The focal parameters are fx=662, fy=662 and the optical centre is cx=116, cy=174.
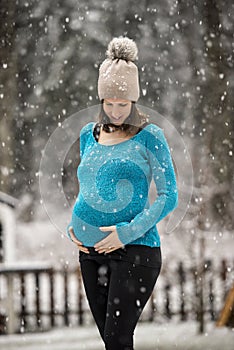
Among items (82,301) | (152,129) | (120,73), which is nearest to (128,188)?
(152,129)

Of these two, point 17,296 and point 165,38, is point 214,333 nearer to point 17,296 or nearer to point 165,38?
point 17,296

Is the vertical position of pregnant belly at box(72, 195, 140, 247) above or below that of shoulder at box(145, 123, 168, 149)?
below

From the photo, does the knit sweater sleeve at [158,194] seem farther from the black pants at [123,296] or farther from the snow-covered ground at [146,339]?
the snow-covered ground at [146,339]

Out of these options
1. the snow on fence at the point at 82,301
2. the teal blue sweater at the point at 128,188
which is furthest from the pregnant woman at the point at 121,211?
the snow on fence at the point at 82,301

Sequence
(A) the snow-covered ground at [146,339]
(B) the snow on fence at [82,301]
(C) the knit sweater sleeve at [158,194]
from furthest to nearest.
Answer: (B) the snow on fence at [82,301] < (A) the snow-covered ground at [146,339] < (C) the knit sweater sleeve at [158,194]

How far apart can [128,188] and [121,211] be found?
0.06 m

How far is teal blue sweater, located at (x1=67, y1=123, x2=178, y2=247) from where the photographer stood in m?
1.63

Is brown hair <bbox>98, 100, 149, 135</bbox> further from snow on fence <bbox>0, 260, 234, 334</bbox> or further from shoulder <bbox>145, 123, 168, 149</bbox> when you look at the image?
snow on fence <bbox>0, 260, 234, 334</bbox>

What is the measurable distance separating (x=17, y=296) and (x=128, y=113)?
4121mm

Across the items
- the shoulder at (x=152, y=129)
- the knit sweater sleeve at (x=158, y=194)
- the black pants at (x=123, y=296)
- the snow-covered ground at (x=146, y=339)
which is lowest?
the snow-covered ground at (x=146, y=339)

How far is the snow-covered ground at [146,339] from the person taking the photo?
4.23 m

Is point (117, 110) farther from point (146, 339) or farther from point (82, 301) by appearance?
point (82, 301)

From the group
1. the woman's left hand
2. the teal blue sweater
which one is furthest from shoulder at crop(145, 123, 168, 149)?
the woman's left hand

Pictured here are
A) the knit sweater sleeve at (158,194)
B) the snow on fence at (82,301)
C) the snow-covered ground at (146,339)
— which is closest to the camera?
the knit sweater sleeve at (158,194)
